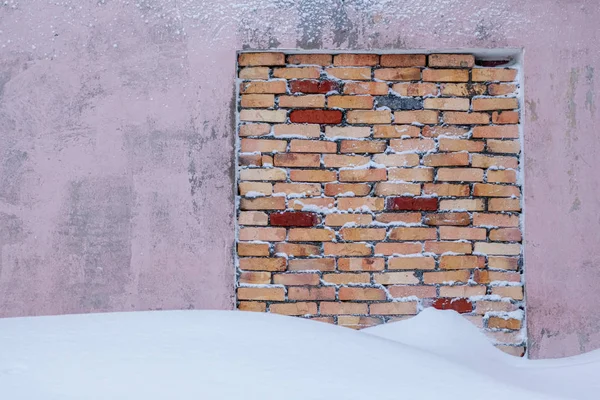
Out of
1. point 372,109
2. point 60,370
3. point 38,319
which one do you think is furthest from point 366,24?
point 60,370

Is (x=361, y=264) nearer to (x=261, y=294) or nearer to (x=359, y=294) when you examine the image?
(x=359, y=294)

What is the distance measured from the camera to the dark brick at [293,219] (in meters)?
2.72

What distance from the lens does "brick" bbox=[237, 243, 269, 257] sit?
2697 mm

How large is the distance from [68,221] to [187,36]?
96cm

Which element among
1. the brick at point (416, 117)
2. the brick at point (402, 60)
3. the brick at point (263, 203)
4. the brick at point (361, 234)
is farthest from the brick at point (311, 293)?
the brick at point (402, 60)

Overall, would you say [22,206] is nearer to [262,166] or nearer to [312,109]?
[262,166]

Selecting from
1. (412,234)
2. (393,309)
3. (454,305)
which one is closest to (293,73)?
(412,234)

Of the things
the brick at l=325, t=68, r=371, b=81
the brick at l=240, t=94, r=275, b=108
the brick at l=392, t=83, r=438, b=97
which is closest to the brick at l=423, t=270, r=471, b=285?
the brick at l=392, t=83, r=438, b=97

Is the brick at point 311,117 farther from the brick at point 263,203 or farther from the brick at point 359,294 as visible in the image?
the brick at point 359,294

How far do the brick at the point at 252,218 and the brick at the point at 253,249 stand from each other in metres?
0.10

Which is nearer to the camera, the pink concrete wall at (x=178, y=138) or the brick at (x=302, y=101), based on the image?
the pink concrete wall at (x=178, y=138)

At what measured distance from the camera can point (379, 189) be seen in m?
2.75

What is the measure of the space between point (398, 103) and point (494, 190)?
0.57 m

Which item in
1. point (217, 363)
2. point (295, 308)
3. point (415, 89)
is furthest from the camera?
point (415, 89)
